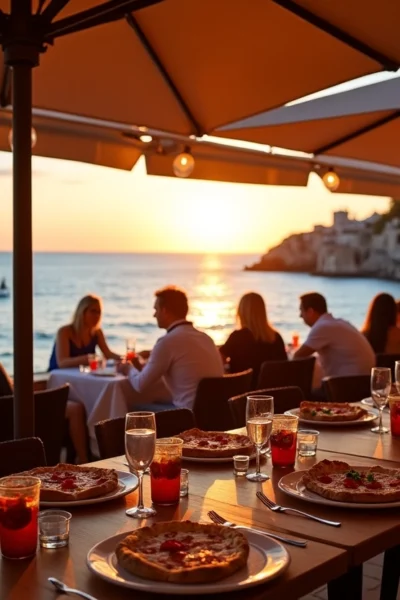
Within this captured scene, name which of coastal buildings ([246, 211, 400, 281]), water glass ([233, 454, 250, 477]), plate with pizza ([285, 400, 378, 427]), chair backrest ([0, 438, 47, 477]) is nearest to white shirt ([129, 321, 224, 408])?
plate with pizza ([285, 400, 378, 427])

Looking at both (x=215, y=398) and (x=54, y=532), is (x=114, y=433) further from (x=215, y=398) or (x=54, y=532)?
(x=215, y=398)

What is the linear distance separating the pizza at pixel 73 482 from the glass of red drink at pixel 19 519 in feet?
0.97

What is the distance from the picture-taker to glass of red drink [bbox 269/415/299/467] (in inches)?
97.3

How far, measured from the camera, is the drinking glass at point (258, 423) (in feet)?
7.55

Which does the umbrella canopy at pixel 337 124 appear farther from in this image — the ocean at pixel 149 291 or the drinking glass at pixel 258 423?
the ocean at pixel 149 291

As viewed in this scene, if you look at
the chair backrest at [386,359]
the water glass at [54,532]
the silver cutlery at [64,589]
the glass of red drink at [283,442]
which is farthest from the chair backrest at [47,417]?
the chair backrest at [386,359]

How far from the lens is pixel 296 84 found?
399cm

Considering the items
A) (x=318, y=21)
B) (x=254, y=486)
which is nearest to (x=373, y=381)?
(x=254, y=486)

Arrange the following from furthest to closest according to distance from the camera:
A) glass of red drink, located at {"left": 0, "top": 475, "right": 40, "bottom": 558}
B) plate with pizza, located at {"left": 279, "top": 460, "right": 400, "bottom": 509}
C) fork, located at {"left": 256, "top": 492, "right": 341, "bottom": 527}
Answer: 1. plate with pizza, located at {"left": 279, "top": 460, "right": 400, "bottom": 509}
2. fork, located at {"left": 256, "top": 492, "right": 341, "bottom": 527}
3. glass of red drink, located at {"left": 0, "top": 475, "right": 40, "bottom": 558}

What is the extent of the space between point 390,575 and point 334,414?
659 mm

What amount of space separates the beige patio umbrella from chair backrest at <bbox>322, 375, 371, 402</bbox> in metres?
1.53

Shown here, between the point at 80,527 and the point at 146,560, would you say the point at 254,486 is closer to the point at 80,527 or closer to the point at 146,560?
the point at 80,527

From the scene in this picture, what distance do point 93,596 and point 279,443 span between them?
1.10 metres

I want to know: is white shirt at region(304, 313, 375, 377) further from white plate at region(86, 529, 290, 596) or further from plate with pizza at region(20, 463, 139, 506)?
white plate at region(86, 529, 290, 596)
